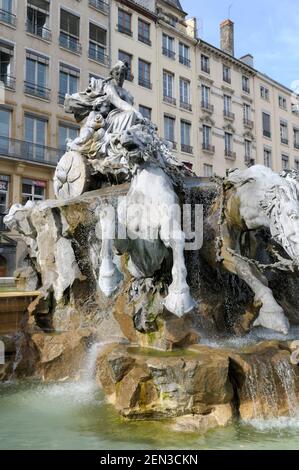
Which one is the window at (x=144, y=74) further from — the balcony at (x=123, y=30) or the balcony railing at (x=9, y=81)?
the balcony railing at (x=9, y=81)

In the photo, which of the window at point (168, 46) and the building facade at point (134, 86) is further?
the window at point (168, 46)

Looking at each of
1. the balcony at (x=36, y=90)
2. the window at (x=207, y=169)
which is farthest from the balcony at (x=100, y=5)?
the window at (x=207, y=169)

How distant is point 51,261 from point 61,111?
2052 centimetres

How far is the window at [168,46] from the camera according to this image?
32875mm

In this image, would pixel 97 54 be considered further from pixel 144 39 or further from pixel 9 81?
pixel 9 81

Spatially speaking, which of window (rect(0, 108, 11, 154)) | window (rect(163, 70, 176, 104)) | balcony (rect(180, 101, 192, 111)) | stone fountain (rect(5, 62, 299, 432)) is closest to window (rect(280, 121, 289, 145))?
balcony (rect(180, 101, 192, 111))

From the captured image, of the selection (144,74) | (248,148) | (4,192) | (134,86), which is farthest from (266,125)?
(4,192)

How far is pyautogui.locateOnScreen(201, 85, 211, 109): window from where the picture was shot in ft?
116

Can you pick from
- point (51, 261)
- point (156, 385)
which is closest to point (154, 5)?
point (51, 261)

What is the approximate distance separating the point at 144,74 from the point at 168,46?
3.77 m

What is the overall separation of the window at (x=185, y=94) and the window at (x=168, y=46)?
189 centimetres

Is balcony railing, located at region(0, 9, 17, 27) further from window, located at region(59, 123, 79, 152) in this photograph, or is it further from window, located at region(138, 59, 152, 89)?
window, located at region(138, 59, 152, 89)

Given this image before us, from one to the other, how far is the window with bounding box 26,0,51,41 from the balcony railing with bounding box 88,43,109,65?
116 inches

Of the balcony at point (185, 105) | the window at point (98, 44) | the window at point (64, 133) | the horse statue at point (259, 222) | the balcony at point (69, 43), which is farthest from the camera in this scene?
the balcony at point (185, 105)
